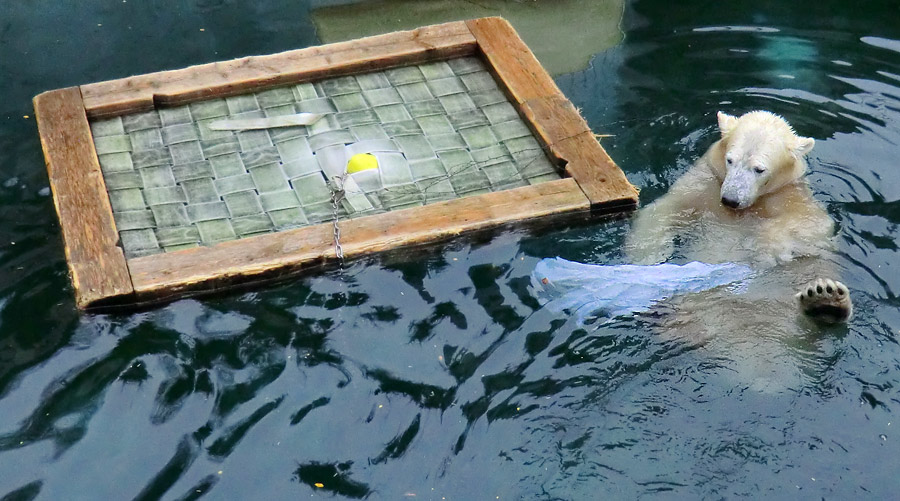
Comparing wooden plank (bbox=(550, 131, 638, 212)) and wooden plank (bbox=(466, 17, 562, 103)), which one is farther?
wooden plank (bbox=(466, 17, 562, 103))

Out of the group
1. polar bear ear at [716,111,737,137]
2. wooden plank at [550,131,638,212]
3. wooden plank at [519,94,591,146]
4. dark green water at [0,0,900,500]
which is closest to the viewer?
dark green water at [0,0,900,500]

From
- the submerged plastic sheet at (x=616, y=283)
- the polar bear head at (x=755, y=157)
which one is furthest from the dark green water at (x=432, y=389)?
the polar bear head at (x=755, y=157)

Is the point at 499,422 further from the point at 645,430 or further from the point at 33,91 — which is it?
the point at 33,91

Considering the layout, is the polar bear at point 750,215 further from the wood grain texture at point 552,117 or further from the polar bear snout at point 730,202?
the wood grain texture at point 552,117

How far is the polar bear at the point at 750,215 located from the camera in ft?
13.8

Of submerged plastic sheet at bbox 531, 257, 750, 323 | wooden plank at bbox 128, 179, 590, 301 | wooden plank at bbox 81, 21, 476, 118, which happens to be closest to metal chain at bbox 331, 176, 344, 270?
wooden plank at bbox 128, 179, 590, 301

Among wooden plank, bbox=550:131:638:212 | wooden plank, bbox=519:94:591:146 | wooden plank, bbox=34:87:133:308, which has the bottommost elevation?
wooden plank, bbox=34:87:133:308

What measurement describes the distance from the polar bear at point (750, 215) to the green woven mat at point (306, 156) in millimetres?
689

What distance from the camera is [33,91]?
5582mm

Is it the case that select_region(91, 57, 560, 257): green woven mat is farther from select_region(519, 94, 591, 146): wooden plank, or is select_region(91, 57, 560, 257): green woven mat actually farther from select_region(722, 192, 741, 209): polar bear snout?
select_region(722, 192, 741, 209): polar bear snout

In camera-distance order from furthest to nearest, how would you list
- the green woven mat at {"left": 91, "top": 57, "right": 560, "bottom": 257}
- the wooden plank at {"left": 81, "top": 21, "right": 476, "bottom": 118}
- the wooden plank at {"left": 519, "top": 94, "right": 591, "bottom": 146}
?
the wooden plank at {"left": 81, "top": 21, "right": 476, "bottom": 118}
the wooden plank at {"left": 519, "top": 94, "right": 591, "bottom": 146}
the green woven mat at {"left": 91, "top": 57, "right": 560, "bottom": 257}

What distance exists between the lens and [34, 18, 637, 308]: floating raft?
4117 mm

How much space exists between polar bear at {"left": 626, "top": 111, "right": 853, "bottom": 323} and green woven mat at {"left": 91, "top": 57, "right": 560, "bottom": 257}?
0.69 metres

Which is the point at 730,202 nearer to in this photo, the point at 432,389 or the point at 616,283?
the point at 616,283
